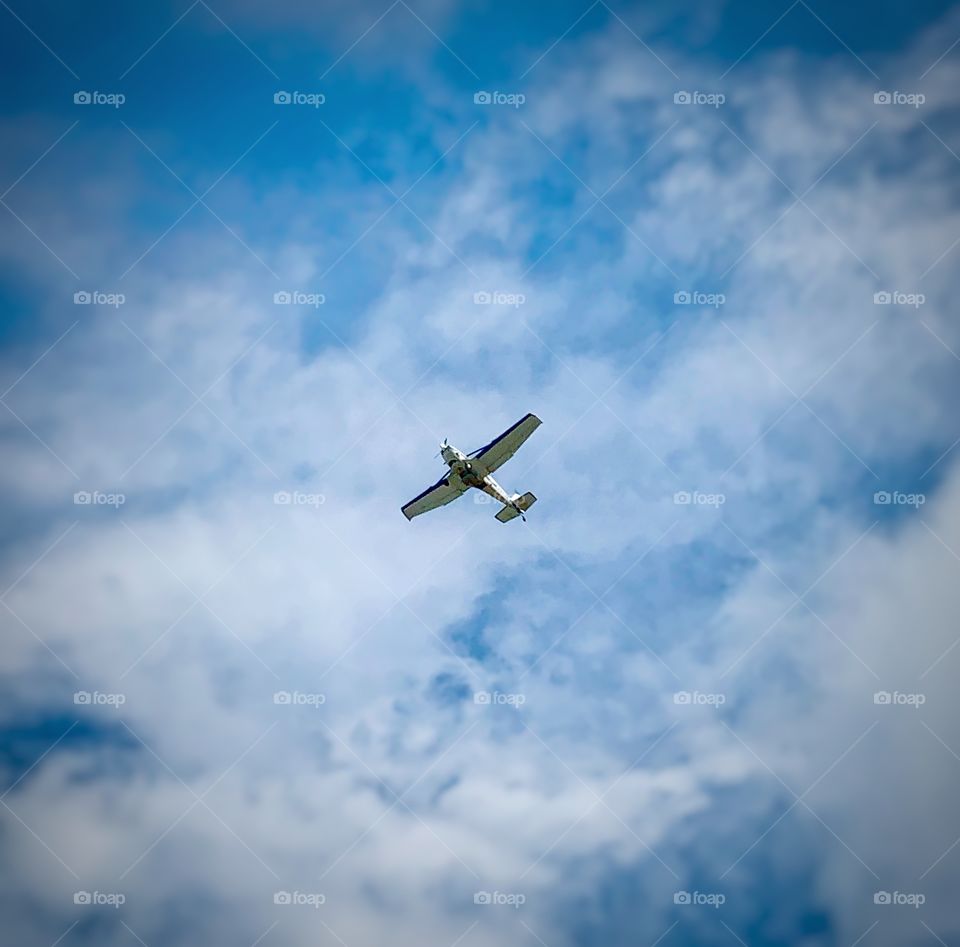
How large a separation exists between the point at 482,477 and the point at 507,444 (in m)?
3.51

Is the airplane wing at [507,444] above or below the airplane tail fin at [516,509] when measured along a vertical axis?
above

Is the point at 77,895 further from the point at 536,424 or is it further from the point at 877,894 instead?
the point at 877,894

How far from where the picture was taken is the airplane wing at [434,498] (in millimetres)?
78250

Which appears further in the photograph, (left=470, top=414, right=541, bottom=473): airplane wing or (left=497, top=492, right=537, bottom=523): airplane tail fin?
(left=497, top=492, right=537, bottom=523): airplane tail fin

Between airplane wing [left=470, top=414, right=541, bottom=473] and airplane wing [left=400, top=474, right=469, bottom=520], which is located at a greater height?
airplane wing [left=470, top=414, right=541, bottom=473]

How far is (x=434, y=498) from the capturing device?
7981cm

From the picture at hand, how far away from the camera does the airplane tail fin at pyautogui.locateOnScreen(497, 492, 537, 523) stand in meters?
79.0

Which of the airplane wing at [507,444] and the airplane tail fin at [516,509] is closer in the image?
the airplane wing at [507,444]

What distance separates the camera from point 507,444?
7475 cm

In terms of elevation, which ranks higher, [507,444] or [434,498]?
[507,444]

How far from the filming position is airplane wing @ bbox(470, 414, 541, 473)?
73875 millimetres

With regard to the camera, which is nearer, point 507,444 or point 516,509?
point 507,444

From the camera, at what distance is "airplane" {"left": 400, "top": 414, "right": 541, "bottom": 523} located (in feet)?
244

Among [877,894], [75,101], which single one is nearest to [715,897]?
[877,894]
